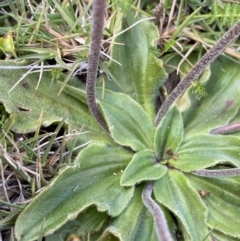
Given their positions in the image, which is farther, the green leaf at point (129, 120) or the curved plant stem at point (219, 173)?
the green leaf at point (129, 120)

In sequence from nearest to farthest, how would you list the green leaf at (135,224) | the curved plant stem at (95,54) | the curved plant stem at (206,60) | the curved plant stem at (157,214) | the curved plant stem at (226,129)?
the curved plant stem at (95,54) → the curved plant stem at (157,214) → the curved plant stem at (206,60) → the green leaf at (135,224) → the curved plant stem at (226,129)

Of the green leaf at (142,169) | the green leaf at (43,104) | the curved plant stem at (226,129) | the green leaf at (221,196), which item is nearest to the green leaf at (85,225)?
the green leaf at (142,169)

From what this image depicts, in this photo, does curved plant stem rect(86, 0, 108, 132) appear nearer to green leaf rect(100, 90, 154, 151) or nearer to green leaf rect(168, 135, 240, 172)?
green leaf rect(100, 90, 154, 151)

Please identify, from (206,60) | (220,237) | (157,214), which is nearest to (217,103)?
(206,60)

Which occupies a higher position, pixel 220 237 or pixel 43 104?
pixel 43 104

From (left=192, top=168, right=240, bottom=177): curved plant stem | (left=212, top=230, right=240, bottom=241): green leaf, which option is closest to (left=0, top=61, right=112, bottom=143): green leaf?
(left=192, top=168, right=240, bottom=177): curved plant stem

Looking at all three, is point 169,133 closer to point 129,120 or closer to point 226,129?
point 129,120

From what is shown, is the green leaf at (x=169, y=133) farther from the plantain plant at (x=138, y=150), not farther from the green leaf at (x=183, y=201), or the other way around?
the green leaf at (x=183, y=201)
